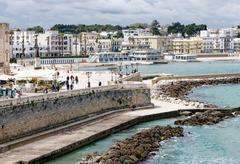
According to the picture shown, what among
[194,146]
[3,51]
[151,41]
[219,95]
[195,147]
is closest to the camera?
[195,147]

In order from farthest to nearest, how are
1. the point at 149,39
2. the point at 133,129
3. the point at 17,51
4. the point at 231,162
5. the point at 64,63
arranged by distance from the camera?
1. the point at 149,39
2. the point at 17,51
3. the point at 64,63
4. the point at 133,129
5. the point at 231,162

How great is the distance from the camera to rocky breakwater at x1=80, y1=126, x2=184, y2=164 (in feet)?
91.2

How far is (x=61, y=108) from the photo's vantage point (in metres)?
35.3

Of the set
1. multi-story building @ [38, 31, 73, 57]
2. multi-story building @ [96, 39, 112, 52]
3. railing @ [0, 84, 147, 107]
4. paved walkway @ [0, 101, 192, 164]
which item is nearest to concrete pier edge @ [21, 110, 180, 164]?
paved walkway @ [0, 101, 192, 164]

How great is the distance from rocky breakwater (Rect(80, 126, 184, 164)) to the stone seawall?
→ 426cm

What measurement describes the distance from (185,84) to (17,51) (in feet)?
218

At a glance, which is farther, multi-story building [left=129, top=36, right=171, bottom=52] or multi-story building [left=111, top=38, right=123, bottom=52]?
multi-story building [left=129, top=36, right=171, bottom=52]

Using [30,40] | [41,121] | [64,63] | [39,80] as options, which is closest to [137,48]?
[30,40]

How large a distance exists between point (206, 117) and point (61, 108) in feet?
37.6

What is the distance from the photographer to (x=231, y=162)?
1170 inches

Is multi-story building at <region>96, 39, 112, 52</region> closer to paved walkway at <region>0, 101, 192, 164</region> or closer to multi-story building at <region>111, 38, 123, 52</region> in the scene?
multi-story building at <region>111, 38, 123, 52</region>

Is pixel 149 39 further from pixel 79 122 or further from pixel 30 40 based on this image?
pixel 79 122

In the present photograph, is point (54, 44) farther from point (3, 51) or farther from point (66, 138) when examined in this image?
point (66, 138)

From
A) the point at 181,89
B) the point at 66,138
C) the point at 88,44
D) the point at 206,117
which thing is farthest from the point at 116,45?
the point at 66,138
